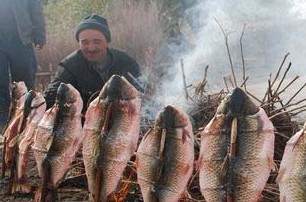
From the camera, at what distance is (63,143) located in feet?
14.1

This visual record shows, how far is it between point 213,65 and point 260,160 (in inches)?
441

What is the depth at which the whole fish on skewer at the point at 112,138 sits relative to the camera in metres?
3.92

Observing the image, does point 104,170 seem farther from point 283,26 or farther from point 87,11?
point 283,26

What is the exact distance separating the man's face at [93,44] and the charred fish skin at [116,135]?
262 cm

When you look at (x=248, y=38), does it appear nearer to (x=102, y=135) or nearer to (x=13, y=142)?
(x=13, y=142)

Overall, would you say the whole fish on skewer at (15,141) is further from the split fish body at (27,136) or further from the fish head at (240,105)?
the fish head at (240,105)

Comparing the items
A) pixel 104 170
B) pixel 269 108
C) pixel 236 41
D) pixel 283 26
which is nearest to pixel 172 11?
pixel 236 41

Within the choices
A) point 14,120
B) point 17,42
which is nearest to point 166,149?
point 14,120

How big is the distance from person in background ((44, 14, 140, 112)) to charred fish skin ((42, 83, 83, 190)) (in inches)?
88.9

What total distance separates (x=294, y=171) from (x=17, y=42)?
6114 mm

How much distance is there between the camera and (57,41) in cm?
1446

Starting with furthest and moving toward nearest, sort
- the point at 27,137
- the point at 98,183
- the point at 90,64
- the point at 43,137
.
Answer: the point at 90,64, the point at 27,137, the point at 43,137, the point at 98,183

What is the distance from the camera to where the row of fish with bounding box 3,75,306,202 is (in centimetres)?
343

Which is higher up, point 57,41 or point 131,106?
point 57,41
